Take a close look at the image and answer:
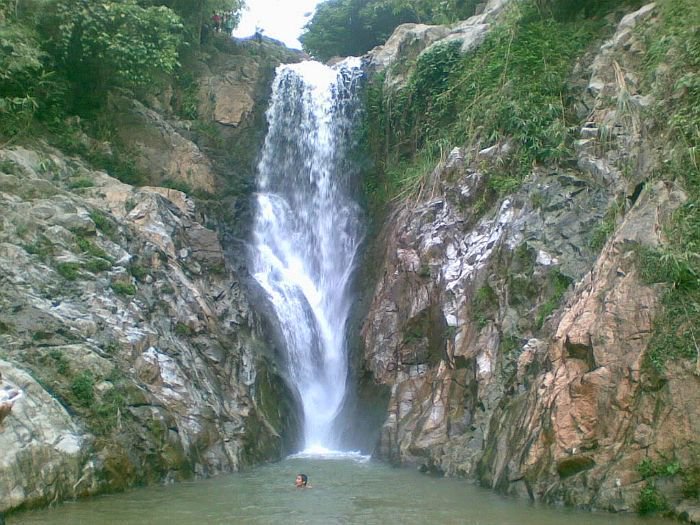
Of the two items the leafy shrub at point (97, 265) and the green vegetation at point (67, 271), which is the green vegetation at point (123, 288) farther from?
the green vegetation at point (67, 271)

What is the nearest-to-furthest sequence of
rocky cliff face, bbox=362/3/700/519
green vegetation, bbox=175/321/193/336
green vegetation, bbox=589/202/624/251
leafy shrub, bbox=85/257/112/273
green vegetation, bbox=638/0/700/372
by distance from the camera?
green vegetation, bbox=638/0/700/372 < rocky cliff face, bbox=362/3/700/519 < green vegetation, bbox=589/202/624/251 < leafy shrub, bbox=85/257/112/273 < green vegetation, bbox=175/321/193/336

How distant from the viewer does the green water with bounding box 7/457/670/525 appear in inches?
362

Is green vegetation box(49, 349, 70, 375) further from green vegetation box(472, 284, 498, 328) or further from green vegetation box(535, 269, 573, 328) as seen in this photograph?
green vegetation box(535, 269, 573, 328)

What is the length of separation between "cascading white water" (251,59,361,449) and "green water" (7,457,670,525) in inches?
219

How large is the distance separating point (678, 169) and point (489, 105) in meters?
7.54

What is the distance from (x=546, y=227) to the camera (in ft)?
47.1

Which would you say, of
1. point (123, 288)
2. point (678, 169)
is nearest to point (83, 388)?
point (123, 288)

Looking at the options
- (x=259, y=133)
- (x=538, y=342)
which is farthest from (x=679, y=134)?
(x=259, y=133)

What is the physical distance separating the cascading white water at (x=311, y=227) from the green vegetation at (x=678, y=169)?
32.0 feet

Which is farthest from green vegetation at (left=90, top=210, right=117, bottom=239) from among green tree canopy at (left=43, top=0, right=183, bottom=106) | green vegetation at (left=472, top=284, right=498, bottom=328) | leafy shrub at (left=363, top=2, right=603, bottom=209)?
leafy shrub at (left=363, top=2, right=603, bottom=209)

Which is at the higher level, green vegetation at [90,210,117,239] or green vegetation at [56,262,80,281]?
green vegetation at [90,210,117,239]

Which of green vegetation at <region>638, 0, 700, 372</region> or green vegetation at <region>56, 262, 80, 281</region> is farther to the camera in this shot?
green vegetation at <region>56, 262, 80, 281</region>

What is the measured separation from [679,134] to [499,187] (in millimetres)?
4742

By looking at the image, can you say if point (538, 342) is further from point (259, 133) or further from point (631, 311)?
point (259, 133)
